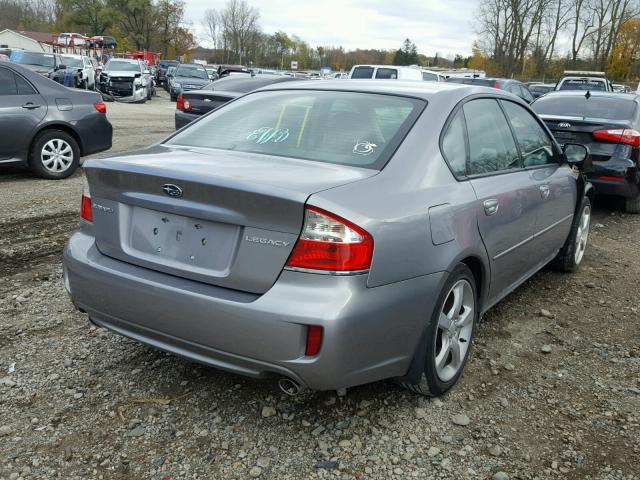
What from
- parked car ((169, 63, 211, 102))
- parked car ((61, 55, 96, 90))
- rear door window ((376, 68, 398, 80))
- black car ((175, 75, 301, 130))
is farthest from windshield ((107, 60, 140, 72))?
black car ((175, 75, 301, 130))

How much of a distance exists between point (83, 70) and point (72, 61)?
8.49ft

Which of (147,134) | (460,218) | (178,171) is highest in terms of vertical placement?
(178,171)

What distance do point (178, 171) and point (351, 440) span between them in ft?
4.66

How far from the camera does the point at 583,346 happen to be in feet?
12.6

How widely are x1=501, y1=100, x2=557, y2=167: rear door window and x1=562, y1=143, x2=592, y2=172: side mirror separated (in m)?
0.19

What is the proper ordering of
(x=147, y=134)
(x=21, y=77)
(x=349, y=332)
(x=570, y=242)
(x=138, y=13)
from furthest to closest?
(x=138, y=13)
(x=147, y=134)
(x=21, y=77)
(x=570, y=242)
(x=349, y=332)

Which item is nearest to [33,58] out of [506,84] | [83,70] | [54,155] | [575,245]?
[83,70]

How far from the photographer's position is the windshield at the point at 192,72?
28.0 meters

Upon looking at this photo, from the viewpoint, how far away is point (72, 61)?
26.4 m

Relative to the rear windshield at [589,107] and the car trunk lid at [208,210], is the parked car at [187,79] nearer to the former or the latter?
the rear windshield at [589,107]

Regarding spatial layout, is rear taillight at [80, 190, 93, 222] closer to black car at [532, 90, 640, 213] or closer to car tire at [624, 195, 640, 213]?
black car at [532, 90, 640, 213]

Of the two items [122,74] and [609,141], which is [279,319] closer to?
[609,141]

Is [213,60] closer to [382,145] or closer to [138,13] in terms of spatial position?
[138,13]

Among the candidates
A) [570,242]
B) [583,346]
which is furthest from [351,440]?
[570,242]
